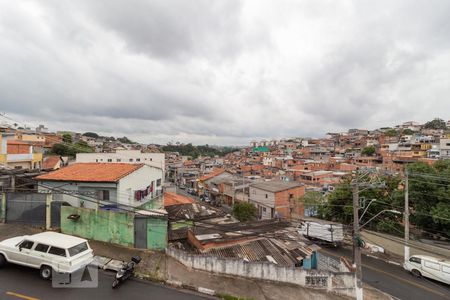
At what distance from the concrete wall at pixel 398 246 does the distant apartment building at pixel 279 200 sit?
1294 centimetres

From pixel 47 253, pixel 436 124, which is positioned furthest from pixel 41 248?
pixel 436 124

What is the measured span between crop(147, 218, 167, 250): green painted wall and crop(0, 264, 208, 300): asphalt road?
254cm

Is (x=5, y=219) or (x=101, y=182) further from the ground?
(x=101, y=182)

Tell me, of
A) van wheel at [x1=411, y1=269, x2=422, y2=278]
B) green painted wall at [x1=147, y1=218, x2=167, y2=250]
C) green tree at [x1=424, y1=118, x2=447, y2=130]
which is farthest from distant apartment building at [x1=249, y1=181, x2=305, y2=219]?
green tree at [x1=424, y1=118, x2=447, y2=130]

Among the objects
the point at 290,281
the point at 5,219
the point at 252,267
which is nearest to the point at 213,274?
the point at 252,267

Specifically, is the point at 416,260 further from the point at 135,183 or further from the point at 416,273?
the point at 135,183

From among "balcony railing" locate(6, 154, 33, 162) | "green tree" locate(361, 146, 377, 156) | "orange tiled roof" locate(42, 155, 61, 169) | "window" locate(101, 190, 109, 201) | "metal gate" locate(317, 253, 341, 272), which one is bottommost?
"metal gate" locate(317, 253, 341, 272)

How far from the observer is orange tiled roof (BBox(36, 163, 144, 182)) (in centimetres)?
1573

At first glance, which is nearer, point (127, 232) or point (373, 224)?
point (127, 232)

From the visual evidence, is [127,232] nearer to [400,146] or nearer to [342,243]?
[342,243]

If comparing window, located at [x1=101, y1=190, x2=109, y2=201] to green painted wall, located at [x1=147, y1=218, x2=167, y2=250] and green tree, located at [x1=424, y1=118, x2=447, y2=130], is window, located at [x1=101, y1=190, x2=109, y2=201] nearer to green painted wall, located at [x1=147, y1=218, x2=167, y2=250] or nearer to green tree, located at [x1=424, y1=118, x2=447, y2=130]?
green painted wall, located at [x1=147, y1=218, x2=167, y2=250]

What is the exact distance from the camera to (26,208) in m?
14.4

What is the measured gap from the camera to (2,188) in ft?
53.4

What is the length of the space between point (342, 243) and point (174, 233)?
18.0 metres
